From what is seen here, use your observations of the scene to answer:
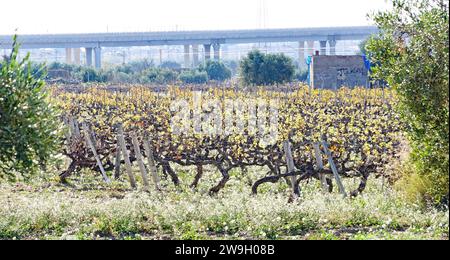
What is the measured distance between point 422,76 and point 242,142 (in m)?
10.8

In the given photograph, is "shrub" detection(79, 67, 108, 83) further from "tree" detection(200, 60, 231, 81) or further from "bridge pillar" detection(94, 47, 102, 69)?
"tree" detection(200, 60, 231, 81)

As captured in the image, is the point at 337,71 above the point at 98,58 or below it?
above

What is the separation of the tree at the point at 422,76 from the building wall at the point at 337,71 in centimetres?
4710

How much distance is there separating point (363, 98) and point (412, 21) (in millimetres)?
22926

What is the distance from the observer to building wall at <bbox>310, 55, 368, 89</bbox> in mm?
60969

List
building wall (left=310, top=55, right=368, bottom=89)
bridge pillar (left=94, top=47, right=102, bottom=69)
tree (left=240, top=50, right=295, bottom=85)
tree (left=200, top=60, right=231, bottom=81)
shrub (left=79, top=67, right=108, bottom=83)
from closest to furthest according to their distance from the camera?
1. building wall (left=310, top=55, right=368, bottom=89)
2. tree (left=240, top=50, right=295, bottom=85)
3. shrub (left=79, top=67, right=108, bottom=83)
4. tree (left=200, top=60, right=231, bottom=81)
5. bridge pillar (left=94, top=47, right=102, bottom=69)

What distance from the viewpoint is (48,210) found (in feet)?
47.5

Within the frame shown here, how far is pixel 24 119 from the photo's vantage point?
13445mm

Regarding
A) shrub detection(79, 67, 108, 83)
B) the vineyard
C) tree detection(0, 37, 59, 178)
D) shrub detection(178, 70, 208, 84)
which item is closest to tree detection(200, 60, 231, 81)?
shrub detection(178, 70, 208, 84)

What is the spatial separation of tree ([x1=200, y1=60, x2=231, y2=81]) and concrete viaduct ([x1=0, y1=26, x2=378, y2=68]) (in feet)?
33.2

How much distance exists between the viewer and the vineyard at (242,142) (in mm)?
18906

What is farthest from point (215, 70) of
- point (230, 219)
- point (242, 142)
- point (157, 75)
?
point (230, 219)

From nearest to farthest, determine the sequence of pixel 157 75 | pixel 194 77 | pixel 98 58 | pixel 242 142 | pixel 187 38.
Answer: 1. pixel 242 142
2. pixel 157 75
3. pixel 194 77
4. pixel 98 58
5. pixel 187 38

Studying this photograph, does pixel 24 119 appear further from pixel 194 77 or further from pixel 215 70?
pixel 215 70
